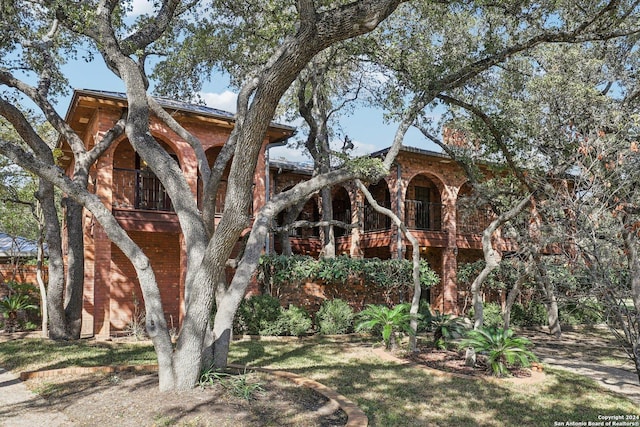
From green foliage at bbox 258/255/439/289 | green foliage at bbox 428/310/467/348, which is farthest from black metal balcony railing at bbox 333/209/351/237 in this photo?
green foliage at bbox 428/310/467/348

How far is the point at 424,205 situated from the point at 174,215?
9.99 meters

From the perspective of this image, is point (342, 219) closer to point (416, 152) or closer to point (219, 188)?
point (416, 152)

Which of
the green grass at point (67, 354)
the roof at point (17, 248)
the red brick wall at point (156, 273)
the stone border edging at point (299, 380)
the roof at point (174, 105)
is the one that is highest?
the roof at point (174, 105)

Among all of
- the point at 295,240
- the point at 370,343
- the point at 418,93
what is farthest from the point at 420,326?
the point at 295,240

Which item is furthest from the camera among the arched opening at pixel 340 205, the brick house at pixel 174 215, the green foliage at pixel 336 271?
the arched opening at pixel 340 205

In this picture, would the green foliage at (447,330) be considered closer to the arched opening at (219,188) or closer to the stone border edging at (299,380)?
the stone border edging at (299,380)

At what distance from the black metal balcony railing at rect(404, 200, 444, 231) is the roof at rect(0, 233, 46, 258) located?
1380 cm

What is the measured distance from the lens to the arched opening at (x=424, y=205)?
59.5 ft

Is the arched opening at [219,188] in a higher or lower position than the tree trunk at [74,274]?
higher

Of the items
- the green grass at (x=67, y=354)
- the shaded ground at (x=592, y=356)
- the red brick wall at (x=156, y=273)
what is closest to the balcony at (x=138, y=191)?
the red brick wall at (x=156, y=273)

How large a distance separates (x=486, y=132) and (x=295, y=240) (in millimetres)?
10223

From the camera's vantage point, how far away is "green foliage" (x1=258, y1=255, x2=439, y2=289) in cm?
1292

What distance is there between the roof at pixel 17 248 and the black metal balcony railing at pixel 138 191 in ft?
19.8

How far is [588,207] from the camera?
495cm
